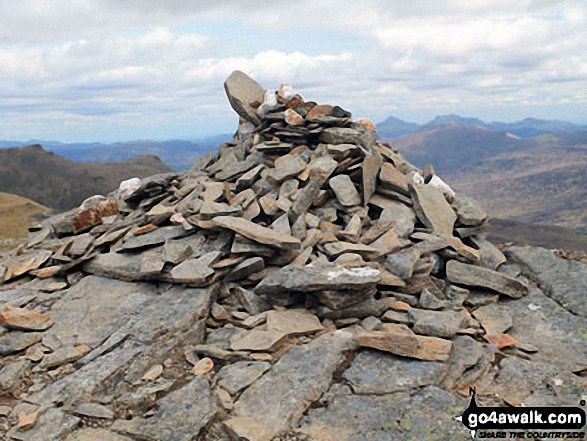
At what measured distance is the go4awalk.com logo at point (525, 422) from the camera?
8.37m

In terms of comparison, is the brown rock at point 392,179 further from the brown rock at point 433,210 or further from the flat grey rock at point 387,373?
the flat grey rock at point 387,373

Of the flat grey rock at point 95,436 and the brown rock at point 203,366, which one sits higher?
the brown rock at point 203,366

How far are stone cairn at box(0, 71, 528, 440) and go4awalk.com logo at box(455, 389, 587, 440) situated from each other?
40.3 inches

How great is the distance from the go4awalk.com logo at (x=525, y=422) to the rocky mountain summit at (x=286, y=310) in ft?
0.87

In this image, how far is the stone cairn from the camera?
9.50m

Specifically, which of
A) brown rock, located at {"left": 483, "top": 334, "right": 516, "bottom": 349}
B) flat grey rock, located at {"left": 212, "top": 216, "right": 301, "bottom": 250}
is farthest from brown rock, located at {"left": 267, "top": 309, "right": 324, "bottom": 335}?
brown rock, located at {"left": 483, "top": 334, "right": 516, "bottom": 349}

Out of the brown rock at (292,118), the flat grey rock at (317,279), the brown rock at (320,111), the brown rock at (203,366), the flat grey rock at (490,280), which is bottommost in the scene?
the brown rock at (203,366)

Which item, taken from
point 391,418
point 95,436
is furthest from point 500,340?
point 95,436

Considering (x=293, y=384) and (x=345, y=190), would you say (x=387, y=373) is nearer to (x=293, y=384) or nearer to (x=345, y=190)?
(x=293, y=384)

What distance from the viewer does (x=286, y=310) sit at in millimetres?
11781

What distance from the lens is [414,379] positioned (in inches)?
386

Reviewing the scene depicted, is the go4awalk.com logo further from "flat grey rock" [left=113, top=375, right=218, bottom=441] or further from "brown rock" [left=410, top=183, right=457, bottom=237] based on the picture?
"brown rock" [left=410, top=183, right=457, bottom=237]

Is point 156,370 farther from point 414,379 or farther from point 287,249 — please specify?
point 414,379

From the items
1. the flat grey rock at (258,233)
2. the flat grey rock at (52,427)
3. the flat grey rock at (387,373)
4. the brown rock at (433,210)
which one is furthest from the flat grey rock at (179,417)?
the brown rock at (433,210)
